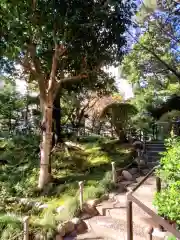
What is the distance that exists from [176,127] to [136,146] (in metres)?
2.29

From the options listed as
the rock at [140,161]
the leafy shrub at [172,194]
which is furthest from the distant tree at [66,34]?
the leafy shrub at [172,194]

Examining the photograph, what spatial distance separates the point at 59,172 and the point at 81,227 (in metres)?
3.00

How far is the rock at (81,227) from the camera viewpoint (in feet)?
17.1

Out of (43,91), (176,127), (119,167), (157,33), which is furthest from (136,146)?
(157,33)

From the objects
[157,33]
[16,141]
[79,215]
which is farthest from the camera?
[157,33]

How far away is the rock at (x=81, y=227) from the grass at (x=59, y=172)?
264mm

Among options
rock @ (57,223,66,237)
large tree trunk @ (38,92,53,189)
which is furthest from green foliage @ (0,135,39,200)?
rock @ (57,223,66,237)

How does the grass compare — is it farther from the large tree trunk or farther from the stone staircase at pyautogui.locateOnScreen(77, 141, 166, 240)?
the stone staircase at pyautogui.locateOnScreen(77, 141, 166, 240)

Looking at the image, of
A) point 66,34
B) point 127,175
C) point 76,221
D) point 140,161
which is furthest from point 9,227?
point 140,161

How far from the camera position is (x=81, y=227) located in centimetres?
529

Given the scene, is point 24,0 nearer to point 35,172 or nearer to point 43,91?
point 43,91

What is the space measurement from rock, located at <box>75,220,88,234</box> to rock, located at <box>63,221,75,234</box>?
0.09 meters

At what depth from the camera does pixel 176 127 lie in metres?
10.8

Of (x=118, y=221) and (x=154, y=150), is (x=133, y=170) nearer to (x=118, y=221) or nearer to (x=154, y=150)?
(x=154, y=150)
